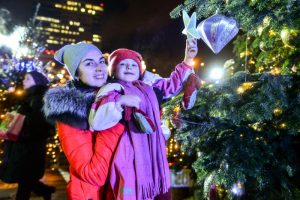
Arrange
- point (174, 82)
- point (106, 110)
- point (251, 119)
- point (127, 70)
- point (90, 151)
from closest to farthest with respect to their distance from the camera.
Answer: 1. point (106, 110)
2. point (90, 151)
3. point (127, 70)
4. point (174, 82)
5. point (251, 119)

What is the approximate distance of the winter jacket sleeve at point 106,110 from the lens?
194cm

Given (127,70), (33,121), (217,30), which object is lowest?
(33,121)

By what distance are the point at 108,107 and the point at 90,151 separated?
0.36m

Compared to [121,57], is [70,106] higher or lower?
lower

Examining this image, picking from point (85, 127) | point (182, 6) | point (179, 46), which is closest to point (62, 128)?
point (85, 127)

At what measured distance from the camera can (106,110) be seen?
6.35ft

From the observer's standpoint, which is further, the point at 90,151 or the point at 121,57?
the point at 121,57

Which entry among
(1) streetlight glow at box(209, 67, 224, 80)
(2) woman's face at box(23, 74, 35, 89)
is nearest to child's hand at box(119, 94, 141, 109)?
(1) streetlight glow at box(209, 67, 224, 80)

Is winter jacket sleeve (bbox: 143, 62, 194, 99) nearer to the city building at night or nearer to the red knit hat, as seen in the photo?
the red knit hat

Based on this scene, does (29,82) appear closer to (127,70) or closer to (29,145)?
(29,145)

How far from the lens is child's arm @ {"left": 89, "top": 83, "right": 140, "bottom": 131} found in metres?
1.94

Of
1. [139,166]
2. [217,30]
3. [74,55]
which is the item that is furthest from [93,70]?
[217,30]

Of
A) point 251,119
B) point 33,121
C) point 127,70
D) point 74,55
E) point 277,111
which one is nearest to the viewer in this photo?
point 127,70

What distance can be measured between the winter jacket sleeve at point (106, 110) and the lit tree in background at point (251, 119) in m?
1.17
